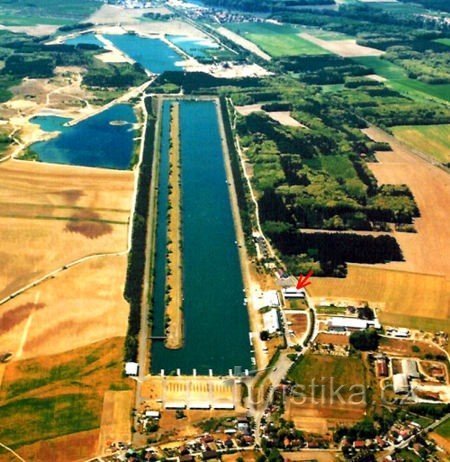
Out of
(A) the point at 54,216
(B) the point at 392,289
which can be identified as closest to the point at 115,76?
(A) the point at 54,216

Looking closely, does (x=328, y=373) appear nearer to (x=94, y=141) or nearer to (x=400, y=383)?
(x=400, y=383)

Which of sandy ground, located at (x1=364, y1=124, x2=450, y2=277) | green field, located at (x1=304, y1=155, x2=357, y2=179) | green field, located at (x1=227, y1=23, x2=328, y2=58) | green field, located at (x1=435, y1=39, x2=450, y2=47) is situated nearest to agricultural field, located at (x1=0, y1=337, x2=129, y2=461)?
sandy ground, located at (x1=364, y1=124, x2=450, y2=277)

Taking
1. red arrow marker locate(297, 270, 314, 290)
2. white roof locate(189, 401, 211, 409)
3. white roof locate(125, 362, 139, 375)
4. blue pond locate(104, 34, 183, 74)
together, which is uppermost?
blue pond locate(104, 34, 183, 74)

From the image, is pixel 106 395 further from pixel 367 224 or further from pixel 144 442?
pixel 367 224

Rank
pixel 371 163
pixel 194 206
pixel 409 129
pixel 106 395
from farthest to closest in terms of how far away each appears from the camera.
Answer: pixel 409 129 < pixel 371 163 < pixel 194 206 < pixel 106 395

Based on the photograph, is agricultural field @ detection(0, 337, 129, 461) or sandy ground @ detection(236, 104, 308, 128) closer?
agricultural field @ detection(0, 337, 129, 461)

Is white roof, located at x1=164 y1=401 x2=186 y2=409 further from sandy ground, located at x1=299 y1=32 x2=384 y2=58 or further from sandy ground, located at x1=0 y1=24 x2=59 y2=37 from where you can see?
sandy ground, located at x1=0 y1=24 x2=59 y2=37

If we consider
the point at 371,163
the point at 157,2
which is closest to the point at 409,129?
the point at 371,163
